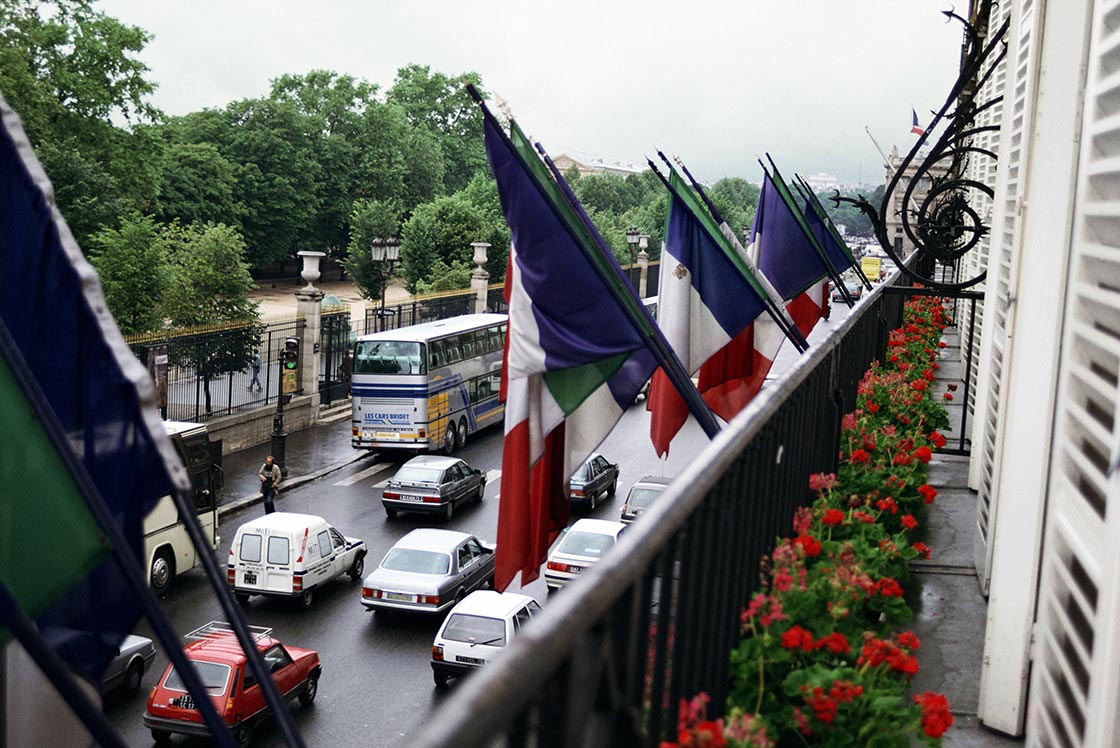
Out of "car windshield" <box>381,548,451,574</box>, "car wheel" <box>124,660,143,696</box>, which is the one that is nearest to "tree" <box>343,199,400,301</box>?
"car windshield" <box>381,548,451,574</box>

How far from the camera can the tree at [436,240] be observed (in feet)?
183

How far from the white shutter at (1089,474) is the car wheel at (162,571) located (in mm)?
18647

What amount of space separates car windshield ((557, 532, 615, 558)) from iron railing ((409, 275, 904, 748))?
17.0 m

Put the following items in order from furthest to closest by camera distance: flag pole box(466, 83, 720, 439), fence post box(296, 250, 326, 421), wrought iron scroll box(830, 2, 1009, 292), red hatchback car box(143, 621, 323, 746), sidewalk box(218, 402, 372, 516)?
A: fence post box(296, 250, 326, 421)
sidewalk box(218, 402, 372, 516)
red hatchback car box(143, 621, 323, 746)
wrought iron scroll box(830, 2, 1009, 292)
flag pole box(466, 83, 720, 439)

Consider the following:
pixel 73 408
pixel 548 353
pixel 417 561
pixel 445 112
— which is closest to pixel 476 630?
pixel 417 561

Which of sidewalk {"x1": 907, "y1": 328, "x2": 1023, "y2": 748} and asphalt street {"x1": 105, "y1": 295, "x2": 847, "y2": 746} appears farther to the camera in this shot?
asphalt street {"x1": 105, "y1": 295, "x2": 847, "y2": 746}

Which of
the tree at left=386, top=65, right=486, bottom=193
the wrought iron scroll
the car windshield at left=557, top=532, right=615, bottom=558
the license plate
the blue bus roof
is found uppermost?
the tree at left=386, top=65, right=486, bottom=193

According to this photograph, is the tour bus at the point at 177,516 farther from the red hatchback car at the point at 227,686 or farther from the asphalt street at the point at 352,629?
the red hatchback car at the point at 227,686

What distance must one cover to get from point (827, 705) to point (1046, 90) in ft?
9.46

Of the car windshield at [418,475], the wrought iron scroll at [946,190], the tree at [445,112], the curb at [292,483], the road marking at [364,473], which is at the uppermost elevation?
the tree at [445,112]

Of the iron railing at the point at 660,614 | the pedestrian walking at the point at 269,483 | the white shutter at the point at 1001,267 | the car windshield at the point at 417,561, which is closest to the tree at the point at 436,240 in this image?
the pedestrian walking at the point at 269,483

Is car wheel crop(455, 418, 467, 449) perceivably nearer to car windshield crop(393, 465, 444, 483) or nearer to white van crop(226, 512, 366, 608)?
car windshield crop(393, 465, 444, 483)

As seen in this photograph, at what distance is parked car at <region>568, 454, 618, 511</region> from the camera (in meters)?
27.0

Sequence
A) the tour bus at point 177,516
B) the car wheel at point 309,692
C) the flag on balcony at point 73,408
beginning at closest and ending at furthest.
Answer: the flag on balcony at point 73,408 < the car wheel at point 309,692 < the tour bus at point 177,516
